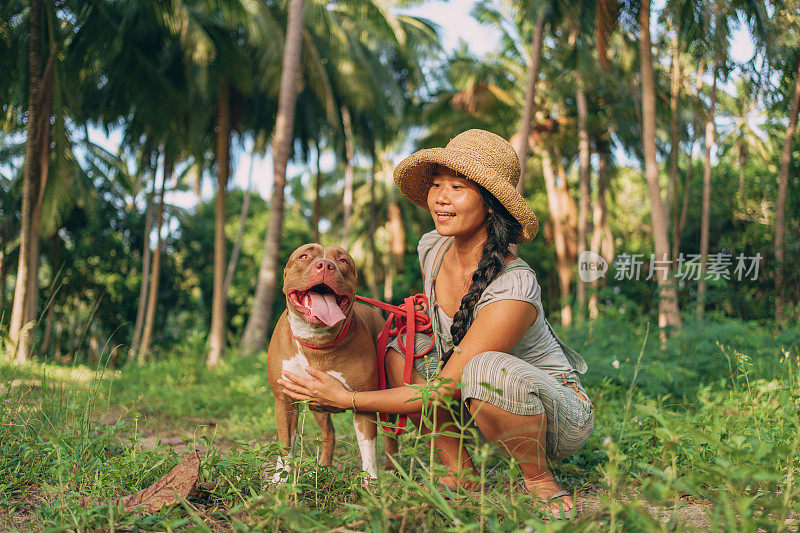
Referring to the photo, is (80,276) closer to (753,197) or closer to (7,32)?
(7,32)

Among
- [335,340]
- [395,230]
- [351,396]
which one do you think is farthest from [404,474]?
[395,230]

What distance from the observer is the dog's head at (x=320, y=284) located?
2508mm

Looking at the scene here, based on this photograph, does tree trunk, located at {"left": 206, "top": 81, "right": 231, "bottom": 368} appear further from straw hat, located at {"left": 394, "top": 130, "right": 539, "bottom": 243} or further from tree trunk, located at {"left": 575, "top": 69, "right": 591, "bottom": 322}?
straw hat, located at {"left": 394, "top": 130, "right": 539, "bottom": 243}

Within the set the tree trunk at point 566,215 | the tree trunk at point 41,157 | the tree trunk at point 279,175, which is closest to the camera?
the tree trunk at point 41,157

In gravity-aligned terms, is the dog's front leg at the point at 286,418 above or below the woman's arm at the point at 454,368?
below

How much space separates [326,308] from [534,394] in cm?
Answer: 92

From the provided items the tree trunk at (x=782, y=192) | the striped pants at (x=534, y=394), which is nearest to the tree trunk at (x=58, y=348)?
the striped pants at (x=534, y=394)

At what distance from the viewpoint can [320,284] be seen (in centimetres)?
256

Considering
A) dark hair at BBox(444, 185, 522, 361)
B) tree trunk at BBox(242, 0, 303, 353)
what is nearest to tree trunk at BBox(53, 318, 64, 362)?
tree trunk at BBox(242, 0, 303, 353)

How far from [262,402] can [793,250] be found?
1262cm

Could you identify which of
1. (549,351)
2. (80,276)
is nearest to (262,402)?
(549,351)

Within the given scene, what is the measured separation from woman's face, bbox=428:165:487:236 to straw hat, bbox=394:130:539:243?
0.07m

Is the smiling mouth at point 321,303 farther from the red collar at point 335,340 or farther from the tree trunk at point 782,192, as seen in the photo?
the tree trunk at point 782,192

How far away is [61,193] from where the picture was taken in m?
9.85
